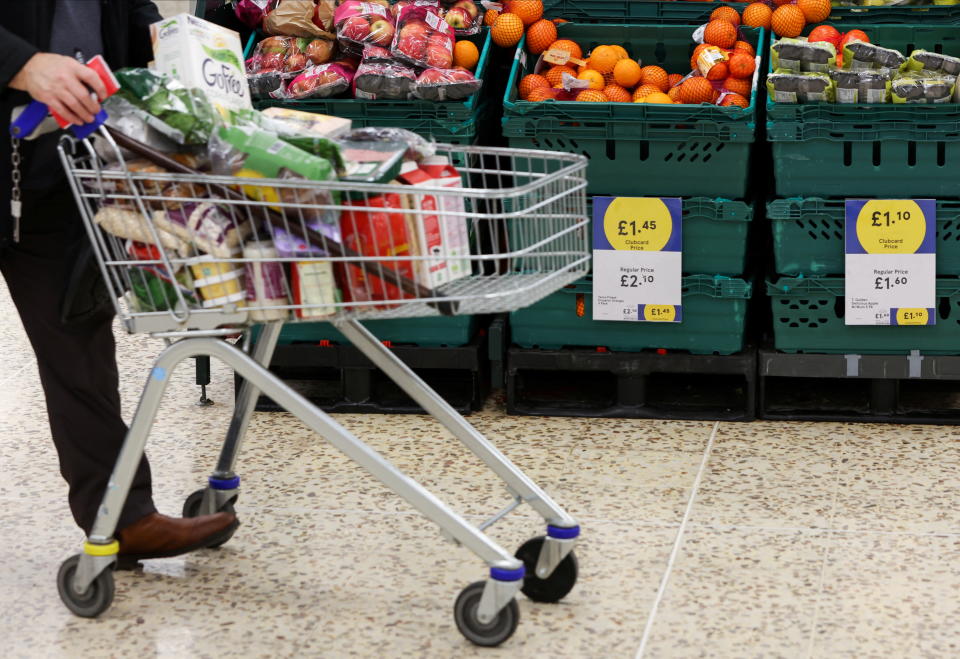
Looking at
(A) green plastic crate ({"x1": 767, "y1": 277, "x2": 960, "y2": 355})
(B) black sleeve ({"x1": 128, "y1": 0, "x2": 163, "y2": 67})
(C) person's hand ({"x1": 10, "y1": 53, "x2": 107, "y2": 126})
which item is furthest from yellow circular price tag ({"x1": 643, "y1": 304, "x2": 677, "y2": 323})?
(C) person's hand ({"x1": 10, "y1": 53, "x2": 107, "y2": 126})

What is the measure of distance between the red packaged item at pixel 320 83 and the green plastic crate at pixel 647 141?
0.47m

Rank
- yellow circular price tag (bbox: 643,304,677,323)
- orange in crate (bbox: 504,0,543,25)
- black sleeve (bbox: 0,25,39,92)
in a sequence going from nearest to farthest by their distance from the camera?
1. black sleeve (bbox: 0,25,39,92)
2. yellow circular price tag (bbox: 643,304,677,323)
3. orange in crate (bbox: 504,0,543,25)

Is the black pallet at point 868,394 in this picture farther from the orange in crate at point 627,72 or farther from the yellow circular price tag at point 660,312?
the orange in crate at point 627,72

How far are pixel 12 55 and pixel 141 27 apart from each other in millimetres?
476

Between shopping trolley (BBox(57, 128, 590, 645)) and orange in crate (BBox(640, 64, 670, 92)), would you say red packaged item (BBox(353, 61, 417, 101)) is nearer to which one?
orange in crate (BBox(640, 64, 670, 92))

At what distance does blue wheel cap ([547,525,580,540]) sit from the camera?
259 centimetres

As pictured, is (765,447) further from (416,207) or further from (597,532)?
(416,207)

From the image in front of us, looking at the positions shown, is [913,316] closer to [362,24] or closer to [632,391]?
[632,391]

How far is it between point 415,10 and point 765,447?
162cm

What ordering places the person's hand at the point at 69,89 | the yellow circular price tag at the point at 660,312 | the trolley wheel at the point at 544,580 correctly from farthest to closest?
the yellow circular price tag at the point at 660,312 < the trolley wheel at the point at 544,580 < the person's hand at the point at 69,89

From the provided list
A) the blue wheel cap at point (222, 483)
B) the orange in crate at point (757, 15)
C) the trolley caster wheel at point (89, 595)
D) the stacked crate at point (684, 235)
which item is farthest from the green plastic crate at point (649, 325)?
the trolley caster wheel at point (89, 595)

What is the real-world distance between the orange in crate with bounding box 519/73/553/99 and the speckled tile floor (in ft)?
3.12

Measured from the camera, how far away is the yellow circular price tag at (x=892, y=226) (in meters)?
3.62

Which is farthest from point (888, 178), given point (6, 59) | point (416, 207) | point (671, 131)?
point (6, 59)
